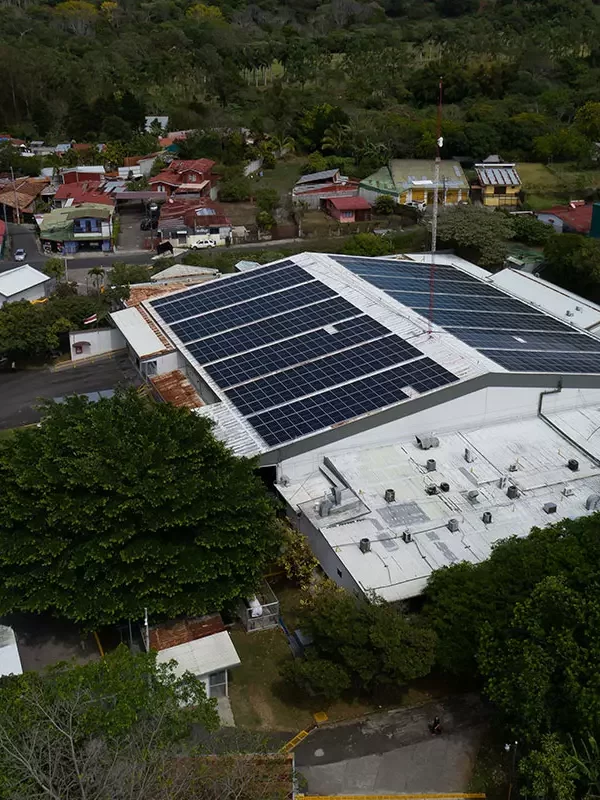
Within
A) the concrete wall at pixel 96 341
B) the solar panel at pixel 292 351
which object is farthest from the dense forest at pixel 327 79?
the solar panel at pixel 292 351

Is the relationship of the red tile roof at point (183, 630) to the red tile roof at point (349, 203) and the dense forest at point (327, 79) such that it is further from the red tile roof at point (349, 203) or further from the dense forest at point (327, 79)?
the dense forest at point (327, 79)

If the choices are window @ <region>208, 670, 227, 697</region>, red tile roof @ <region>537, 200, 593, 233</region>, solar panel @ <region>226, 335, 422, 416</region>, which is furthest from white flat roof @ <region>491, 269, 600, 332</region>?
window @ <region>208, 670, 227, 697</region>

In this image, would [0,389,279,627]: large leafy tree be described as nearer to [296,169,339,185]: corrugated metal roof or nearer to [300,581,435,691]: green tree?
[300,581,435,691]: green tree

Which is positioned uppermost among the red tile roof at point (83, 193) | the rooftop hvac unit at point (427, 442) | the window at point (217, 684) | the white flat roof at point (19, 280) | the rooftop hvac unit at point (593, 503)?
the rooftop hvac unit at point (427, 442)

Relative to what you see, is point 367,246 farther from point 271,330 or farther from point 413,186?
point 271,330

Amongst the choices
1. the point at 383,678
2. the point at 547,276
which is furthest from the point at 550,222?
the point at 383,678

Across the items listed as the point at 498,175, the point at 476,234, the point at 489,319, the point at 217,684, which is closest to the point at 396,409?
the point at 489,319
